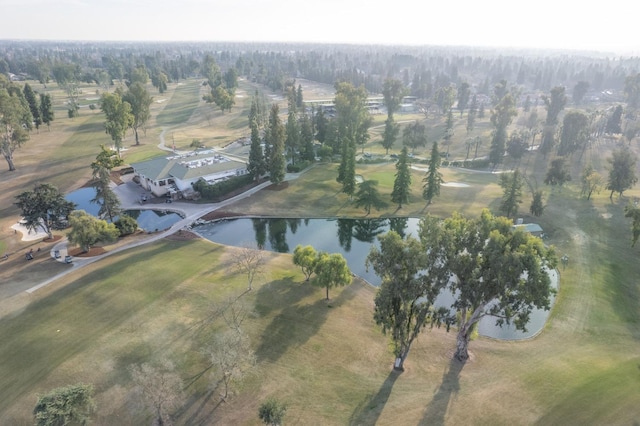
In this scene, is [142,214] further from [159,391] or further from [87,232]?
[159,391]

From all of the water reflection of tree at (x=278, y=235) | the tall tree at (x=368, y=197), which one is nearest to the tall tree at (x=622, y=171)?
the tall tree at (x=368, y=197)

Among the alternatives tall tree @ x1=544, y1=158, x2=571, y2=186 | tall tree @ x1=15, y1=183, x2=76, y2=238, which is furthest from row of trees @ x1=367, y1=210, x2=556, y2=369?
tall tree @ x1=544, y1=158, x2=571, y2=186

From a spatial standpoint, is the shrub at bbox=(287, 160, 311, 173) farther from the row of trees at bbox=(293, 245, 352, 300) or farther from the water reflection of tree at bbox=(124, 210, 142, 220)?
the row of trees at bbox=(293, 245, 352, 300)

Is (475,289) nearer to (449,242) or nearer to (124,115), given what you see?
(449,242)

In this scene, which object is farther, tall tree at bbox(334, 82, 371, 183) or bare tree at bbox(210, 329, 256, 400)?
tall tree at bbox(334, 82, 371, 183)

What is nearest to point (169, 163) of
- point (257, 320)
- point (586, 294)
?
point (257, 320)

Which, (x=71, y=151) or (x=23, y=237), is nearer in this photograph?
(x=23, y=237)
